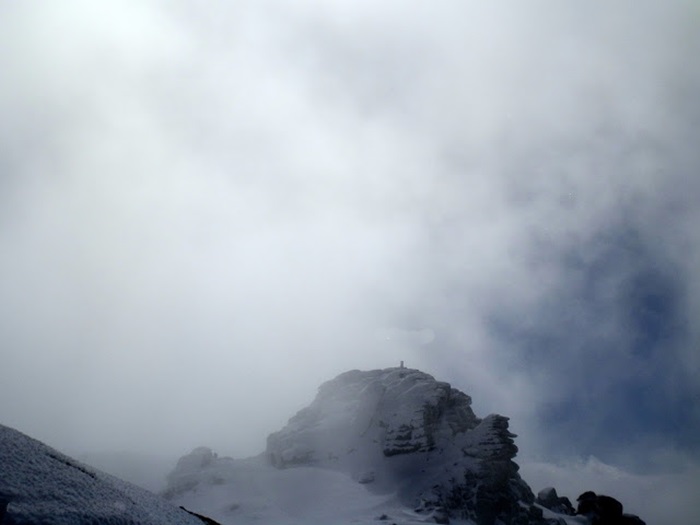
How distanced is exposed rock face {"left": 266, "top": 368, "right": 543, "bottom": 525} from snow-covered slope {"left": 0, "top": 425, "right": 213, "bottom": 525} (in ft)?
252

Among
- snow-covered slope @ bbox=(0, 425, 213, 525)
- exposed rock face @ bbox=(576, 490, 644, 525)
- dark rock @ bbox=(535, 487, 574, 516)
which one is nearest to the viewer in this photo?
snow-covered slope @ bbox=(0, 425, 213, 525)

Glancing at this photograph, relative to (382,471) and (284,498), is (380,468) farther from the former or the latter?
(284,498)

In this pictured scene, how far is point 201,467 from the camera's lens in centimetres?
9138

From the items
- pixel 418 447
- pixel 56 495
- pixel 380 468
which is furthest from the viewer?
pixel 418 447

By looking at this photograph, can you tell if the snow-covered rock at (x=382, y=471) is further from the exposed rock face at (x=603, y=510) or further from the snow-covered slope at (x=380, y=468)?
the exposed rock face at (x=603, y=510)

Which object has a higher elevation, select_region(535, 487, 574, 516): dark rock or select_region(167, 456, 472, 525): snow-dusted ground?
select_region(535, 487, 574, 516): dark rock

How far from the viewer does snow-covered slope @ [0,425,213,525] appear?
14.2ft

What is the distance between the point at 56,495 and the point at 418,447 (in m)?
89.5

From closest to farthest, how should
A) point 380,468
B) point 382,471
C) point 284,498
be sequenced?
1. point 284,498
2. point 382,471
3. point 380,468

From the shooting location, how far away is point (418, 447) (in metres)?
87.2

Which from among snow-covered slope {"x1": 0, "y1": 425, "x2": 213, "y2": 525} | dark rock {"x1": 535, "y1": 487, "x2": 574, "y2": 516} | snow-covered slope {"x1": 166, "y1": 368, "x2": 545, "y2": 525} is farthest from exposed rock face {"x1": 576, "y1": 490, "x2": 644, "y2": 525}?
snow-covered slope {"x1": 0, "y1": 425, "x2": 213, "y2": 525}

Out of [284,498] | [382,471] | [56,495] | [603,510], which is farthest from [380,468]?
[56,495]

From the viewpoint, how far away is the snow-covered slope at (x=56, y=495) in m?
4.32

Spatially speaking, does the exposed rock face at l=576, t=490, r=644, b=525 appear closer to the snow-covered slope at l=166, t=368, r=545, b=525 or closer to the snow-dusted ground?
the snow-covered slope at l=166, t=368, r=545, b=525
